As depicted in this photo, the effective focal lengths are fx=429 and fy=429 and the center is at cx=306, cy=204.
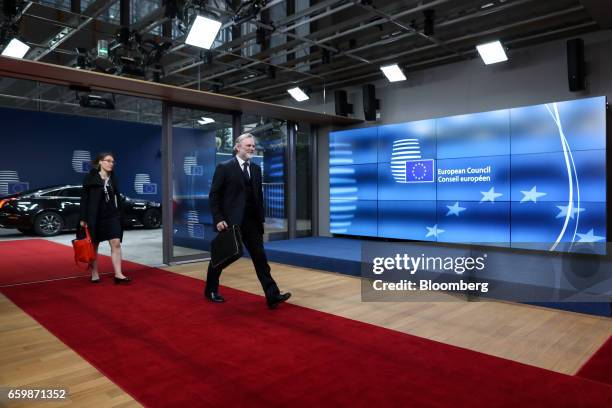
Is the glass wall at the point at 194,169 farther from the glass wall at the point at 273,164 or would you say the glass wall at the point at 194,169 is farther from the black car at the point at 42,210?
the black car at the point at 42,210

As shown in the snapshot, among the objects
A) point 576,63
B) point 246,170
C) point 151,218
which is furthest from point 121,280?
point 151,218

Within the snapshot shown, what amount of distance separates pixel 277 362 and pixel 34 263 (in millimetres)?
5108

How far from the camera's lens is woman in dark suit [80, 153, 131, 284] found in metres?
4.56

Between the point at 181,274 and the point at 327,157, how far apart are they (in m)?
4.23

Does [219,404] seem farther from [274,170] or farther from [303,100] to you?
[303,100]

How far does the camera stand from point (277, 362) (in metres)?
2.56

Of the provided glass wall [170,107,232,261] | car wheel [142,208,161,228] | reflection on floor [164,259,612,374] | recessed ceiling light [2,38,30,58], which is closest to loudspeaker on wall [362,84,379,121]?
glass wall [170,107,232,261]

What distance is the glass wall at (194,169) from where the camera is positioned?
625cm

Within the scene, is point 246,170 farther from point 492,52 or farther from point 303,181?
point 303,181

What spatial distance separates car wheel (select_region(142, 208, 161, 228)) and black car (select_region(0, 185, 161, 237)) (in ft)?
5.62

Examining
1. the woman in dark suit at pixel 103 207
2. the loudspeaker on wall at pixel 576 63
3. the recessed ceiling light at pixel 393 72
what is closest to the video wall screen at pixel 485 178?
the loudspeaker on wall at pixel 576 63

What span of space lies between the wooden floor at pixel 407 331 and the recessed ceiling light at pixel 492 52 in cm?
354

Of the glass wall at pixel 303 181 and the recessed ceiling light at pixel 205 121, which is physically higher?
the recessed ceiling light at pixel 205 121

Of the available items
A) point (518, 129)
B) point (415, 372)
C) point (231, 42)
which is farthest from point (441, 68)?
point (415, 372)
